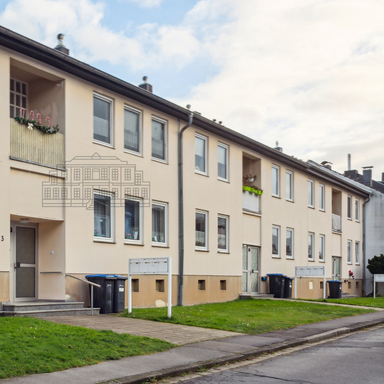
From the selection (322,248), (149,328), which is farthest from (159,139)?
(322,248)

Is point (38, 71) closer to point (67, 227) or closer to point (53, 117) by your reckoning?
point (53, 117)

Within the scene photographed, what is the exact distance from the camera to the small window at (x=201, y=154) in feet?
68.5

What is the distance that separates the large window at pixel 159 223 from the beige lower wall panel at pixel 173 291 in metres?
1.23

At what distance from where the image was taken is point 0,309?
12664 millimetres

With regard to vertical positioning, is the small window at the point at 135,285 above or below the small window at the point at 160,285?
above

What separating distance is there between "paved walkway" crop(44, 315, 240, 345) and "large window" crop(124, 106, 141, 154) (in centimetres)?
621

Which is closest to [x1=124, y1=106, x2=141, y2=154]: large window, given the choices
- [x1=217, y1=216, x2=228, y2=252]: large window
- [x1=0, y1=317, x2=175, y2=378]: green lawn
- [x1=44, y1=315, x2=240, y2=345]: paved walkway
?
[x1=217, y1=216, x2=228, y2=252]: large window

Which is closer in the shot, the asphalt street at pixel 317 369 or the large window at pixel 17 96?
the asphalt street at pixel 317 369

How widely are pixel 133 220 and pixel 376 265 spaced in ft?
73.3

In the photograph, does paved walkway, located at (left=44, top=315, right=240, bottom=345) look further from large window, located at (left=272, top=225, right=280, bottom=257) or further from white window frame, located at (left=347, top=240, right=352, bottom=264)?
white window frame, located at (left=347, top=240, right=352, bottom=264)

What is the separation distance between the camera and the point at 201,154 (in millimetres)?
21172

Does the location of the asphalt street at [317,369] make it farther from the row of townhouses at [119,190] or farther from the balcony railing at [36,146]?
the balcony railing at [36,146]

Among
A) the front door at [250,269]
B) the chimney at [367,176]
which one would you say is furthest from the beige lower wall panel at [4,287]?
the chimney at [367,176]

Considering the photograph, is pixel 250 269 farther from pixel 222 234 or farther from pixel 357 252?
pixel 357 252
